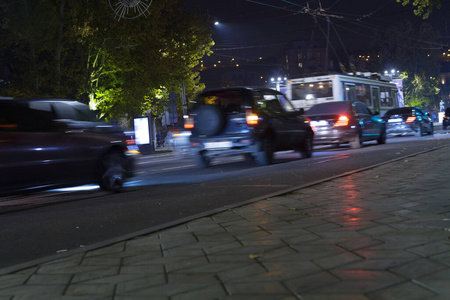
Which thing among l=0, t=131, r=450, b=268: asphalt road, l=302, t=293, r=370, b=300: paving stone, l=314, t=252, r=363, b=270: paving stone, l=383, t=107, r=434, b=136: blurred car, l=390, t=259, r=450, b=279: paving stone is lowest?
l=0, t=131, r=450, b=268: asphalt road

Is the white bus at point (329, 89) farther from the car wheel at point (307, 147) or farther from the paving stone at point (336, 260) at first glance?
the paving stone at point (336, 260)

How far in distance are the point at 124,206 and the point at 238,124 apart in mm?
5948

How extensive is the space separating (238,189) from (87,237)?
3799 millimetres

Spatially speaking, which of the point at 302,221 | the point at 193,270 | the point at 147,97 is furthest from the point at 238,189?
the point at 147,97

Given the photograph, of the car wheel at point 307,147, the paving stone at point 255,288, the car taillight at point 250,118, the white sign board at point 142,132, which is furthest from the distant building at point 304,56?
the paving stone at point 255,288

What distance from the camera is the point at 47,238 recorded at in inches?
230

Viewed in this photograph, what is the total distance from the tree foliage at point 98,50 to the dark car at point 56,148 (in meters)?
21.0

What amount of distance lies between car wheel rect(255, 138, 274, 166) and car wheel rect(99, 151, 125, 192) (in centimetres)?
443

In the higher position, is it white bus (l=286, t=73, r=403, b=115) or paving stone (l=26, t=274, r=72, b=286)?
white bus (l=286, t=73, r=403, b=115)

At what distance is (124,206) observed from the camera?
26.1 feet

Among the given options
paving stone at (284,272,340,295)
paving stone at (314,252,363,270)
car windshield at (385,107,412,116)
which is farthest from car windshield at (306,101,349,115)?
paving stone at (284,272,340,295)

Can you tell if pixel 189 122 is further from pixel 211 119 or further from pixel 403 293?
pixel 403 293

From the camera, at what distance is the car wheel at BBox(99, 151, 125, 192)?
9675mm

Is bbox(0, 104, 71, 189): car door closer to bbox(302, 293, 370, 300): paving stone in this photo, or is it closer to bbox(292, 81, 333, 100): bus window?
bbox(302, 293, 370, 300): paving stone
